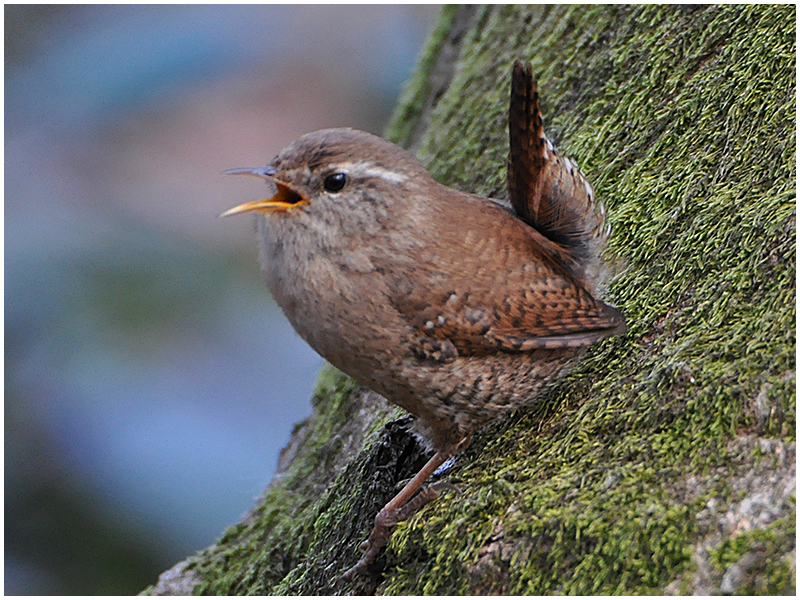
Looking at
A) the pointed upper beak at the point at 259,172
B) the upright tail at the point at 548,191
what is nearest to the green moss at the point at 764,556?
the upright tail at the point at 548,191

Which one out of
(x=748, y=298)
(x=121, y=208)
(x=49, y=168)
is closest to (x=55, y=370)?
(x=121, y=208)

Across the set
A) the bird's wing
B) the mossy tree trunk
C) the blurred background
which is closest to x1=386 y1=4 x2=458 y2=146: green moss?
the mossy tree trunk

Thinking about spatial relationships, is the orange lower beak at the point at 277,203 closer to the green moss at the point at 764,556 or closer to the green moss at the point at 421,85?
the green moss at the point at 764,556

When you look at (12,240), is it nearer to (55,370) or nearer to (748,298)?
(55,370)

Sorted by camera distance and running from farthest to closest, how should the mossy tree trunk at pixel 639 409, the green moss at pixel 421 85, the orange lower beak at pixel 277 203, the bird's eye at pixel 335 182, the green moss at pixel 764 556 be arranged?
the green moss at pixel 421 85, the bird's eye at pixel 335 182, the orange lower beak at pixel 277 203, the mossy tree trunk at pixel 639 409, the green moss at pixel 764 556

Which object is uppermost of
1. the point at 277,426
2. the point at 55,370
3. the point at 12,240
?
the point at 12,240

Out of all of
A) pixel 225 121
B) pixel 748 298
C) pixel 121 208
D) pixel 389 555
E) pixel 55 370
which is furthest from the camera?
pixel 225 121

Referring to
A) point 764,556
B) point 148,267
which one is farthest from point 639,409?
point 148,267
